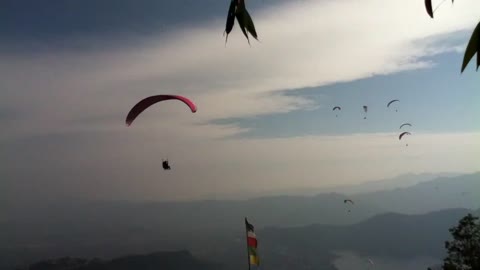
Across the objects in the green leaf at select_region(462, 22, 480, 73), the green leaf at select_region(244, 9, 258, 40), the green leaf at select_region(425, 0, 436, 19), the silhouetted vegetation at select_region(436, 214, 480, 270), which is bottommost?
the silhouetted vegetation at select_region(436, 214, 480, 270)

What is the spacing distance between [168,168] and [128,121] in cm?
533

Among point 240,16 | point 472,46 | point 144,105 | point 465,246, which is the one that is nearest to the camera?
point 472,46

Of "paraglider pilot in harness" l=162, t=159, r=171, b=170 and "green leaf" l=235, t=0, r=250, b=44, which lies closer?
"green leaf" l=235, t=0, r=250, b=44

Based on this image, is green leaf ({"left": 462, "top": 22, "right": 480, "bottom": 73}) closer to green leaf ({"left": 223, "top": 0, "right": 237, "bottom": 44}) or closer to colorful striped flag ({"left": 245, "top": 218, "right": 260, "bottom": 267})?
green leaf ({"left": 223, "top": 0, "right": 237, "bottom": 44})

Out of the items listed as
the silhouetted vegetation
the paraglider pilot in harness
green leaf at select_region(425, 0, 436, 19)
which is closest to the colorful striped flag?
the paraglider pilot in harness

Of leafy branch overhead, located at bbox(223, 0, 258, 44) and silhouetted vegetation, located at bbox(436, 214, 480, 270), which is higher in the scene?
leafy branch overhead, located at bbox(223, 0, 258, 44)

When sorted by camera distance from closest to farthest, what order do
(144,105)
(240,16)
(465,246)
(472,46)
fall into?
1. (472,46)
2. (240,16)
3. (144,105)
4. (465,246)

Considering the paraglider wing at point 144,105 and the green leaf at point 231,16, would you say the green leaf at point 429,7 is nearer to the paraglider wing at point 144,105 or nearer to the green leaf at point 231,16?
the green leaf at point 231,16

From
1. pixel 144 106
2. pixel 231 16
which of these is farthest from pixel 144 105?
pixel 231 16

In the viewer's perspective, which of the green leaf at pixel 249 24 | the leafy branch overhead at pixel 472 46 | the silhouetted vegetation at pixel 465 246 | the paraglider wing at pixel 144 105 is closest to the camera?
the leafy branch overhead at pixel 472 46

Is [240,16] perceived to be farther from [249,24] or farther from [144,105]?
[144,105]

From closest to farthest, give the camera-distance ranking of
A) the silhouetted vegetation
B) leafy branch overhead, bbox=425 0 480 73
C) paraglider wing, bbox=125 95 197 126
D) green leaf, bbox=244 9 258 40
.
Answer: leafy branch overhead, bbox=425 0 480 73
green leaf, bbox=244 9 258 40
paraglider wing, bbox=125 95 197 126
the silhouetted vegetation

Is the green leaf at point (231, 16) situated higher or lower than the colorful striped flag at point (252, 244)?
higher

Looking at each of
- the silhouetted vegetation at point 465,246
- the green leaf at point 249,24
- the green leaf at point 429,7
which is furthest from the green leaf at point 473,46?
the silhouetted vegetation at point 465,246
